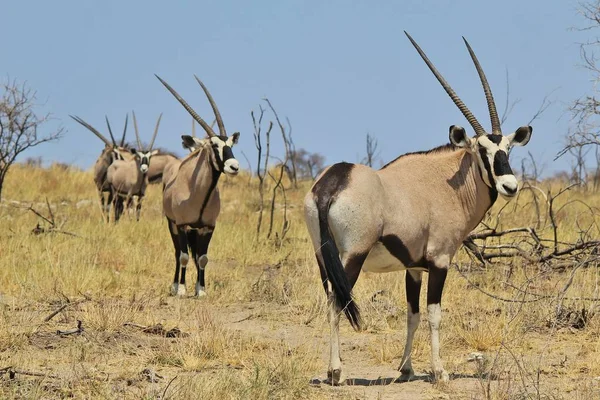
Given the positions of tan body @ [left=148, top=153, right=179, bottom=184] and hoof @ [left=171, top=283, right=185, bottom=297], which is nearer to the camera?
hoof @ [left=171, top=283, right=185, bottom=297]

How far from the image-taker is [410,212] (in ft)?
18.7

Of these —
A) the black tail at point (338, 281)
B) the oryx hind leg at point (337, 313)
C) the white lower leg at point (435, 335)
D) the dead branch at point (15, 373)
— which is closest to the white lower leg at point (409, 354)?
the white lower leg at point (435, 335)

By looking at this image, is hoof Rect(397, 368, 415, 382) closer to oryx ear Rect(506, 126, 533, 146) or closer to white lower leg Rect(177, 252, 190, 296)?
oryx ear Rect(506, 126, 533, 146)

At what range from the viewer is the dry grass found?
5.15m

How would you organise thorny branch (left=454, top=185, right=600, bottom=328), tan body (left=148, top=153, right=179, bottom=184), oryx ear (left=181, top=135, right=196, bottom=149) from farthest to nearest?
tan body (left=148, top=153, right=179, bottom=184)
oryx ear (left=181, top=135, right=196, bottom=149)
thorny branch (left=454, top=185, right=600, bottom=328)

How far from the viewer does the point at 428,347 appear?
22.5ft

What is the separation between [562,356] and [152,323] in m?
3.15

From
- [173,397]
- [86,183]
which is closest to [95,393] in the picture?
[173,397]

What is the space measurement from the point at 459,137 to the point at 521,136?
0.48 m

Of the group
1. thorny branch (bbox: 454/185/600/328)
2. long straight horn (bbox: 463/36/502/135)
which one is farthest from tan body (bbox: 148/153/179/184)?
long straight horn (bbox: 463/36/502/135)

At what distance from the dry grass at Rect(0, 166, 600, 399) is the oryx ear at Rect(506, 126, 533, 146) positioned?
1.34 meters

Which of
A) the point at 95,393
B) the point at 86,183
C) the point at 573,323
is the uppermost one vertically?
the point at 86,183

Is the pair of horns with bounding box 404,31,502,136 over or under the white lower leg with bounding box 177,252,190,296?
over

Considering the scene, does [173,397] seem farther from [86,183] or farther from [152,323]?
[86,183]
